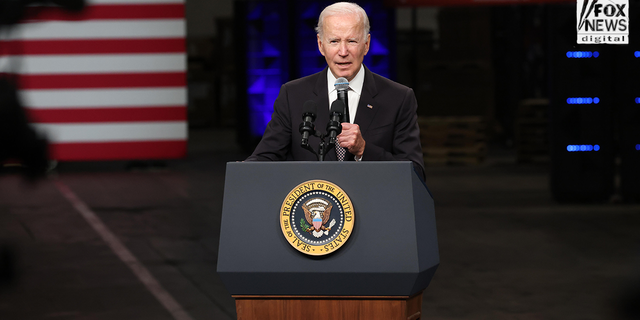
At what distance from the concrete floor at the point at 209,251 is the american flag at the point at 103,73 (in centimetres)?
151

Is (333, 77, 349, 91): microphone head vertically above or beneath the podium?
above

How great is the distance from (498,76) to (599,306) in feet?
49.8

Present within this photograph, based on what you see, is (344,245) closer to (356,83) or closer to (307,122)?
(307,122)

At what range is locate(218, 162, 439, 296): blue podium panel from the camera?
270 centimetres

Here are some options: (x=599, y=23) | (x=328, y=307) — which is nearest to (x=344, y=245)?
(x=328, y=307)

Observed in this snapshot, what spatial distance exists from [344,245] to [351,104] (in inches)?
27.9

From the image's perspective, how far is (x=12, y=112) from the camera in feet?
38.5

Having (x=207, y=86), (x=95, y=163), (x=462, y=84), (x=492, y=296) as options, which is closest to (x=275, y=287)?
(x=492, y=296)

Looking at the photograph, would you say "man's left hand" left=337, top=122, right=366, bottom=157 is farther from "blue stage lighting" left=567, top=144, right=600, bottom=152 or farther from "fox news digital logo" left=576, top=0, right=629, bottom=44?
"blue stage lighting" left=567, top=144, right=600, bottom=152

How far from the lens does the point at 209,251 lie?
7.99 meters

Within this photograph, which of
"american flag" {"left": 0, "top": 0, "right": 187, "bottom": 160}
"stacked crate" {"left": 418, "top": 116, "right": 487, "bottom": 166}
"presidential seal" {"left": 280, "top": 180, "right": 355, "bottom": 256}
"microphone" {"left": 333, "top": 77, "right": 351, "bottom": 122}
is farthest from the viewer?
"stacked crate" {"left": 418, "top": 116, "right": 487, "bottom": 166}

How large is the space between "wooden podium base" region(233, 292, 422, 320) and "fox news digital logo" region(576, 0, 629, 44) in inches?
144

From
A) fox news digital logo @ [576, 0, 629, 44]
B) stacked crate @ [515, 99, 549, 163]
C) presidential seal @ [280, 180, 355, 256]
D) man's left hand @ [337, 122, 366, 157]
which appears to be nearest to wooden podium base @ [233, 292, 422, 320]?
presidential seal @ [280, 180, 355, 256]

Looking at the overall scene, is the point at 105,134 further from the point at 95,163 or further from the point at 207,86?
the point at 207,86
